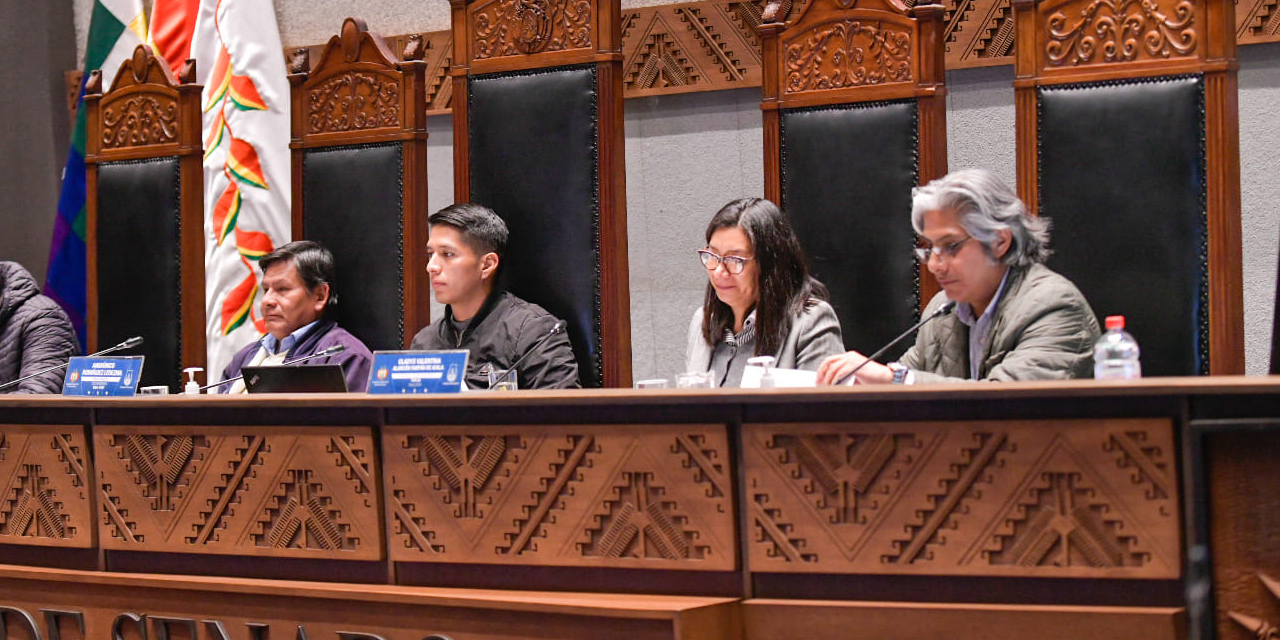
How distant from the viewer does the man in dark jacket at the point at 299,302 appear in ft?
10.3

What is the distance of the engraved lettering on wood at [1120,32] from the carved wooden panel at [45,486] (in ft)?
6.67

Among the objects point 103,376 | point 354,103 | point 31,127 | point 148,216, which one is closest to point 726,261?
point 103,376

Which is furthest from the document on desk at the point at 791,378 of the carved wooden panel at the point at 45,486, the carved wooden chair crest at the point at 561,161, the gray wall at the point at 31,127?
the gray wall at the point at 31,127

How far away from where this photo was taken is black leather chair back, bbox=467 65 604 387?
A: 296 centimetres

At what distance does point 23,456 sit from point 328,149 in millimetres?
1222

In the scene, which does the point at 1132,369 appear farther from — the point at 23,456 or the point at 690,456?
the point at 23,456

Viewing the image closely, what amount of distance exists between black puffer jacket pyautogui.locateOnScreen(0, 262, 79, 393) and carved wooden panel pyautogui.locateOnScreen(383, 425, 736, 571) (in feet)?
6.25

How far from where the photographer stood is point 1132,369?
1923 millimetres

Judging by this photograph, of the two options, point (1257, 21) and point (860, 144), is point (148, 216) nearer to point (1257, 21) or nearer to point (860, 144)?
A: point (860, 144)

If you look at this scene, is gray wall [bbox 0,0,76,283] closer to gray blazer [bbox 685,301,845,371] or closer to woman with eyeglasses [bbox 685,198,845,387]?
woman with eyeglasses [bbox 685,198,845,387]

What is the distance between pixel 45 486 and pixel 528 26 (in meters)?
1.48

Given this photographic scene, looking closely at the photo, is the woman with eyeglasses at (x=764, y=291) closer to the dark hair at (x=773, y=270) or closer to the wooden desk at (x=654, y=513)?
the dark hair at (x=773, y=270)

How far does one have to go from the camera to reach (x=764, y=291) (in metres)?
2.54

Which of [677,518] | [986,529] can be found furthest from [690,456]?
[986,529]
